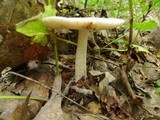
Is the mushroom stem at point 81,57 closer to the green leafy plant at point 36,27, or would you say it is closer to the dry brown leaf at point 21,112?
the green leafy plant at point 36,27

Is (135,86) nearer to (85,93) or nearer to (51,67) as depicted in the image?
(85,93)

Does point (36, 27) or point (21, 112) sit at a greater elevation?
point (36, 27)

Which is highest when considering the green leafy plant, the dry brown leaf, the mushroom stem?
the green leafy plant

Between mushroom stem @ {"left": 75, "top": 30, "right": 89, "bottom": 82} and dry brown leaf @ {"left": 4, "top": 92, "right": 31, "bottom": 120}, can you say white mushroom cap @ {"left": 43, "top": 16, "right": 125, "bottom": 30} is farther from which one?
dry brown leaf @ {"left": 4, "top": 92, "right": 31, "bottom": 120}

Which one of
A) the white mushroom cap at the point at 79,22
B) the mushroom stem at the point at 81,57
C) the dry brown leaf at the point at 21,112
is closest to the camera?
the dry brown leaf at the point at 21,112

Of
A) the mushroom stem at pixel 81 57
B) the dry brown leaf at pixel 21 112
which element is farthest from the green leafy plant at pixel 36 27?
the dry brown leaf at pixel 21 112

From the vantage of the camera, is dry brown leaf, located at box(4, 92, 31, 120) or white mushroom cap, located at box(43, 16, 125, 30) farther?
white mushroom cap, located at box(43, 16, 125, 30)

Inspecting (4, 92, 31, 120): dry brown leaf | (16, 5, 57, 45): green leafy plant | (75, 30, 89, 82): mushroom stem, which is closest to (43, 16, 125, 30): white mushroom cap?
(16, 5, 57, 45): green leafy plant

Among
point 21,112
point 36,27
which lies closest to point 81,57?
point 36,27

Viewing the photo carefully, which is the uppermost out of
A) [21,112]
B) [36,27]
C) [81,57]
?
[36,27]

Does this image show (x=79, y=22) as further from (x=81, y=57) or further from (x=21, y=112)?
(x=21, y=112)

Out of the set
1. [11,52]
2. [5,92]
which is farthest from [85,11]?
[5,92]
